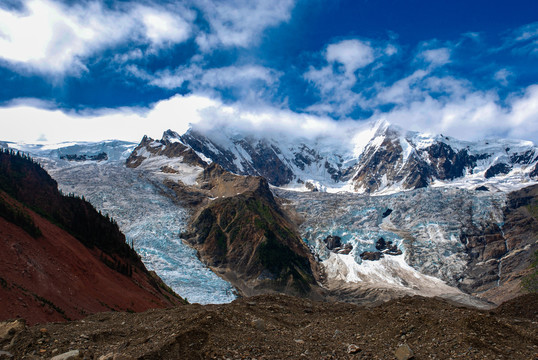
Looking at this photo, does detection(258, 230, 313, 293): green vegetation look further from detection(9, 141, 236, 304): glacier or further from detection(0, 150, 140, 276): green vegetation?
detection(0, 150, 140, 276): green vegetation

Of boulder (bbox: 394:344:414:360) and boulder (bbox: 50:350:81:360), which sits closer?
boulder (bbox: 50:350:81:360)

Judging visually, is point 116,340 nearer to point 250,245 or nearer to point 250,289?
point 250,289

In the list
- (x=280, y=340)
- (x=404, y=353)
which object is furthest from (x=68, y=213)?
(x=404, y=353)

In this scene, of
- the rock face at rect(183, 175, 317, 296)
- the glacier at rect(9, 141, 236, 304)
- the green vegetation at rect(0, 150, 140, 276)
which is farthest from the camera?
the rock face at rect(183, 175, 317, 296)

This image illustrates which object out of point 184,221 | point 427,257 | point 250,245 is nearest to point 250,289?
point 250,245

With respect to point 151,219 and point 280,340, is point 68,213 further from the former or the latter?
point 151,219

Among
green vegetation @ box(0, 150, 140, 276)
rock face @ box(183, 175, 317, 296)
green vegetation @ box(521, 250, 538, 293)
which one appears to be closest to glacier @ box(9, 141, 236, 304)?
rock face @ box(183, 175, 317, 296)

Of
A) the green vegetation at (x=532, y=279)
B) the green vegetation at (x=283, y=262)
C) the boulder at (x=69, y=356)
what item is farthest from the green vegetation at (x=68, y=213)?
the green vegetation at (x=283, y=262)

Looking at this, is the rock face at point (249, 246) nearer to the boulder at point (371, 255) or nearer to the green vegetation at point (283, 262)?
the green vegetation at point (283, 262)
